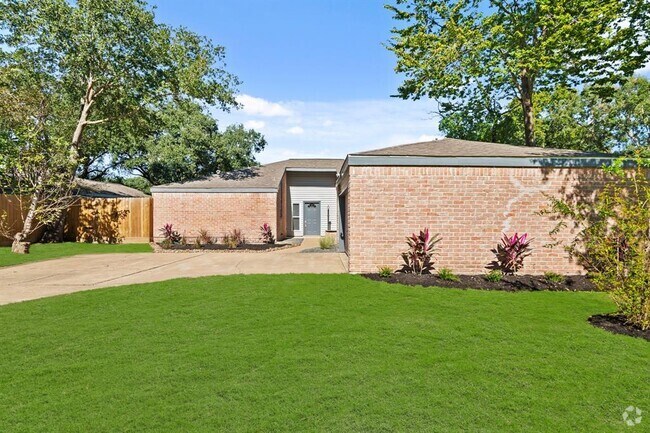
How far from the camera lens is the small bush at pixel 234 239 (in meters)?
15.5

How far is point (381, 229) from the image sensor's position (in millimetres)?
9047

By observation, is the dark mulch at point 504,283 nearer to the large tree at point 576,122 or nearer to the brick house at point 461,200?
the brick house at point 461,200

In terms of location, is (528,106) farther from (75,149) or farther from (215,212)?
(75,149)

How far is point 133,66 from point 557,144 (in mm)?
32093

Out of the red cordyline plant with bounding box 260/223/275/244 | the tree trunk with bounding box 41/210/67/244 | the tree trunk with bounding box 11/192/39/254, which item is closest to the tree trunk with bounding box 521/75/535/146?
A: the red cordyline plant with bounding box 260/223/275/244

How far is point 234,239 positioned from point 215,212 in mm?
3116

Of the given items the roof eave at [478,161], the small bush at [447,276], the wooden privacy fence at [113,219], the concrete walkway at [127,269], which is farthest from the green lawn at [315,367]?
the wooden privacy fence at [113,219]

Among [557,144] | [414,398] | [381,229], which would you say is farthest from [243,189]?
[557,144]

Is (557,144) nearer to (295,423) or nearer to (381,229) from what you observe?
(381,229)

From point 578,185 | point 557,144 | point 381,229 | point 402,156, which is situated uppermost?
point 557,144

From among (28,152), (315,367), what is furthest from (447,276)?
(28,152)

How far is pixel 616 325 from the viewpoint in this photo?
5266 millimetres

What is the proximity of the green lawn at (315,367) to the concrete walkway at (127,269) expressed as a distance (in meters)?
1.77

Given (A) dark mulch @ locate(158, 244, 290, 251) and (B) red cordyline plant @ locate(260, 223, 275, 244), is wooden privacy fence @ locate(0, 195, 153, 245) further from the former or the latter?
(B) red cordyline plant @ locate(260, 223, 275, 244)
